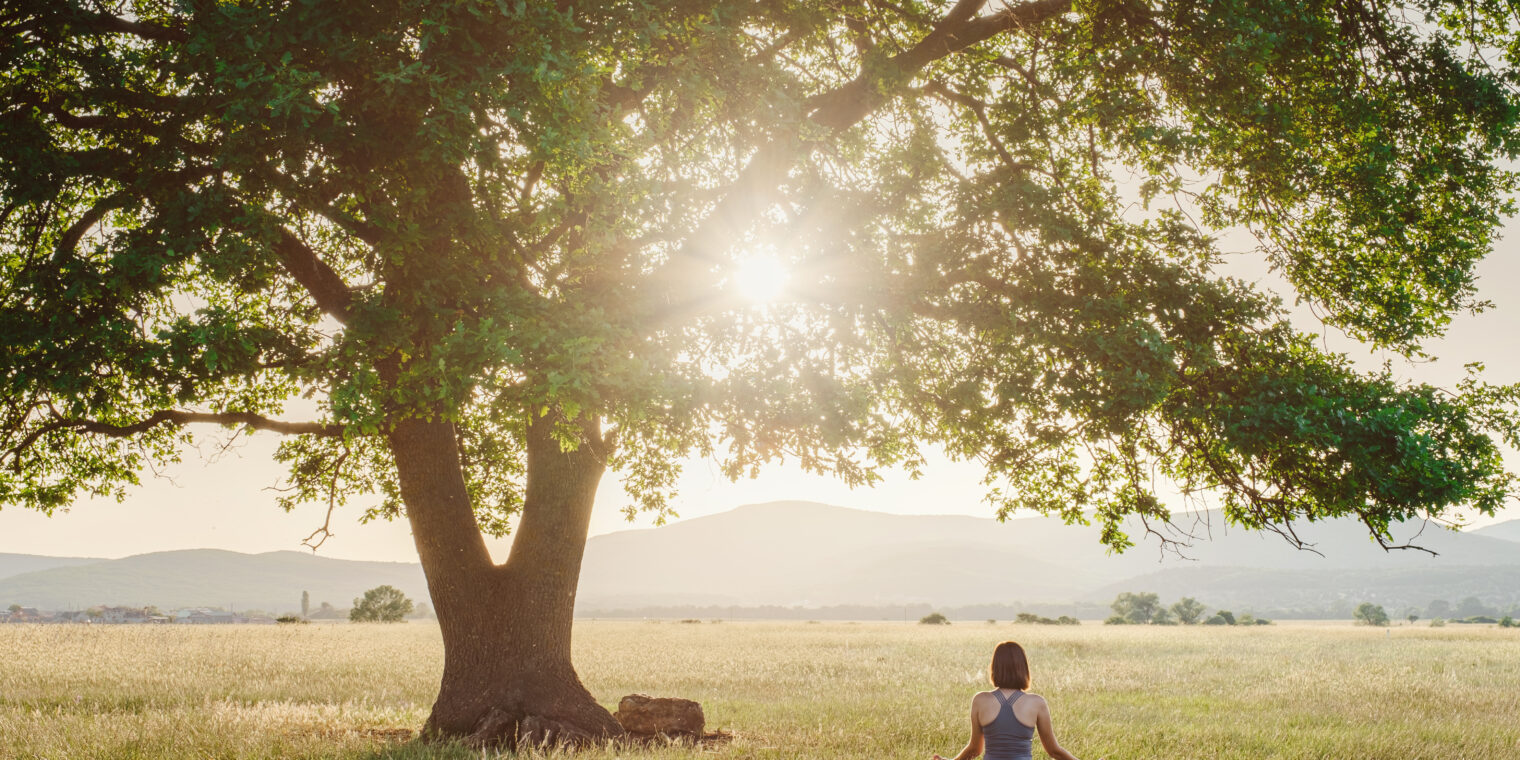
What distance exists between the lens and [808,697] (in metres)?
17.5

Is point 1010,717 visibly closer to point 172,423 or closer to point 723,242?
point 723,242

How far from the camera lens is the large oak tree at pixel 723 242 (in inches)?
323

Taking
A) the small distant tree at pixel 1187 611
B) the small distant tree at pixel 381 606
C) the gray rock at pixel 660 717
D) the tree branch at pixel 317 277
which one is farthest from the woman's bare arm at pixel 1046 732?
the small distant tree at pixel 1187 611

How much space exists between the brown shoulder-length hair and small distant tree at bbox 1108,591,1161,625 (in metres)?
91.9

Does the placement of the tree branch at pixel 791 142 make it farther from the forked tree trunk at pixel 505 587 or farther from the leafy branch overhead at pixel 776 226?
the forked tree trunk at pixel 505 587

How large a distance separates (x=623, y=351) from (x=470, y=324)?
5.01 feet

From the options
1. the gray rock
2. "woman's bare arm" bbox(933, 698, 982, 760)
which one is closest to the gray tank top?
"woman's bare arm" bbox(933, 698, 982, 760)

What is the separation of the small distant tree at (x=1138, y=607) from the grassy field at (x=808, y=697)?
60.5m

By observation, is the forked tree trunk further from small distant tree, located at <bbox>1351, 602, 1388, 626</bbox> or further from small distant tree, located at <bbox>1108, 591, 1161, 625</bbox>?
small distant tree, located at <bbox>1351, 602, 1388, 626</bbox>

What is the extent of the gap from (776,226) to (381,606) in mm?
75305

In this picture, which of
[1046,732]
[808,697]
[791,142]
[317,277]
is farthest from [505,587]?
[808,697]

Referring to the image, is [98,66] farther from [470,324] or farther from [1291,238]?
[1291,238]

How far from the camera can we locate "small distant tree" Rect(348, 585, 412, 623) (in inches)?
2872

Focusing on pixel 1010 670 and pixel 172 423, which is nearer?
pixel 1010 670
